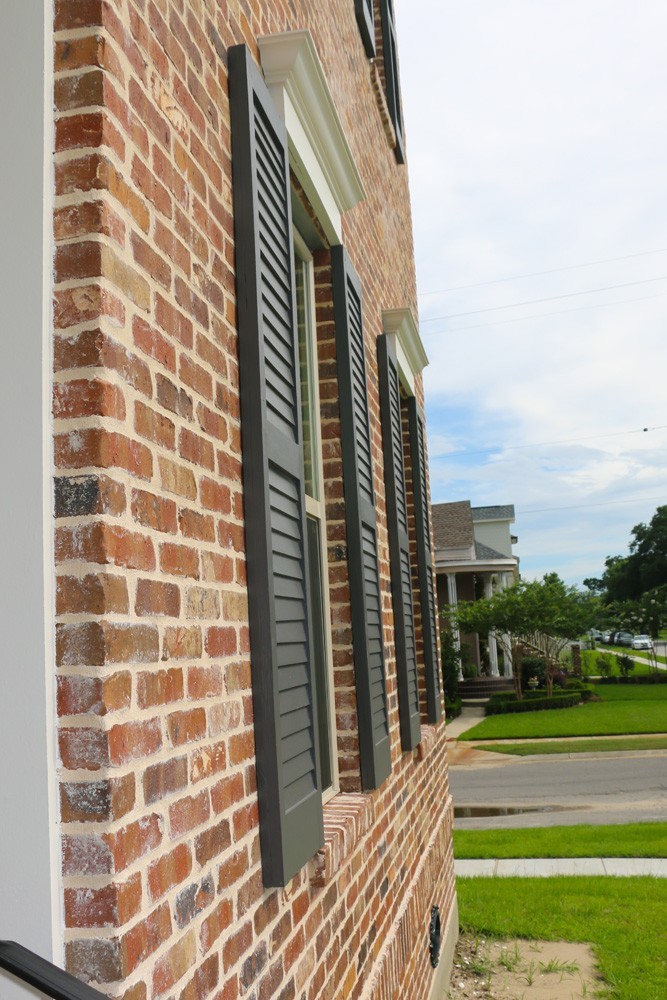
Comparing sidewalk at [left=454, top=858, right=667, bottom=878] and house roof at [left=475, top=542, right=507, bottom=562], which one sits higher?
house roof at [left=475, top=542, right=507, bottom=562]

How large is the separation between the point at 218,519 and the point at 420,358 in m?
5.03

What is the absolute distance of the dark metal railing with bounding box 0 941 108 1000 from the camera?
1301 millimetres

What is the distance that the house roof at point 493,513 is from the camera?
4616cm

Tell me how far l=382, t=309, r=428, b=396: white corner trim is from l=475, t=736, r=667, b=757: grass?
45.6ft

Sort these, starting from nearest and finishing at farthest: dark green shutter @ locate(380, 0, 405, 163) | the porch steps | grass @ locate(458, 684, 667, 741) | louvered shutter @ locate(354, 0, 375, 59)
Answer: louvered shutter @ locate(354, 0, 375, 59) → dark green shutter @ locate(380, 0, 405, 163) → grass @ locate(458, 684, 667, 741) → the porch steps

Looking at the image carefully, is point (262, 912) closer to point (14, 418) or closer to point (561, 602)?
point (14, 418)

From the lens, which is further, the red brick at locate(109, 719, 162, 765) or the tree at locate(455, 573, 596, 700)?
the tree at locate(455, 573, 596, 700)

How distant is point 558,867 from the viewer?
8.82 meters

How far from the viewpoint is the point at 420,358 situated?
22.6 ft

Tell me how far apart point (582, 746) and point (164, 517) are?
19225 millimetres

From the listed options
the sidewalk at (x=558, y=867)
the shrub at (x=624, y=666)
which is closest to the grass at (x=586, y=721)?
the shrub at (x=624, y=666)

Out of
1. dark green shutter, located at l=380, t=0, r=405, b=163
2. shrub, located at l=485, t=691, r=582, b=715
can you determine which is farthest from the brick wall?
shrub, located at l=485, t=691, r=582, b=715

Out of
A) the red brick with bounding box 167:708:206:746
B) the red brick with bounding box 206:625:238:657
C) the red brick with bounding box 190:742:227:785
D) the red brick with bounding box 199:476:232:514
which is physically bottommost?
the red brick with bounding box 190:742:227:785

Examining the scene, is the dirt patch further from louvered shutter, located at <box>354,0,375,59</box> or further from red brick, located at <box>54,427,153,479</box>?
louvered shutter, located at <box>354,0,375,59</box>
